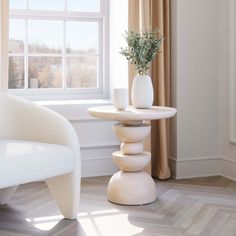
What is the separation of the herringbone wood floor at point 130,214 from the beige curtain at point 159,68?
12.8 inches

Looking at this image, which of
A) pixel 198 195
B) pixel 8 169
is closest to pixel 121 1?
pixel 198 195

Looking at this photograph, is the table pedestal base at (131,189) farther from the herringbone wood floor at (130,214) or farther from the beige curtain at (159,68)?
the beige curtain at (159,68)

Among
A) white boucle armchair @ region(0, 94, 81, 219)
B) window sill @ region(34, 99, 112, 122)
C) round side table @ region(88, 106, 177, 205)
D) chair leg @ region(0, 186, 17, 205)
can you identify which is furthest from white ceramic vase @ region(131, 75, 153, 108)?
chair leg @ region(0, 186, 17, 205)

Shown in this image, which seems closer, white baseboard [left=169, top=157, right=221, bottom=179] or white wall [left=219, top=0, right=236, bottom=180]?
white wall [left=219, top=0, right=236, bottom=180]

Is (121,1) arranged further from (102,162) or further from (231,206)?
(231,206)

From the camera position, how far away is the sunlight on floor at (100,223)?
88.7 inches

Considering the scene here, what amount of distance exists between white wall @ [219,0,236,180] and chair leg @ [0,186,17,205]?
1.76m

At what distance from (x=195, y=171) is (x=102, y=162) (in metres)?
0.79

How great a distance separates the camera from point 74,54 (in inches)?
151

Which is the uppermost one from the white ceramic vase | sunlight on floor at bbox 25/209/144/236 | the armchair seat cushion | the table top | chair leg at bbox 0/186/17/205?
the white ceramic vase

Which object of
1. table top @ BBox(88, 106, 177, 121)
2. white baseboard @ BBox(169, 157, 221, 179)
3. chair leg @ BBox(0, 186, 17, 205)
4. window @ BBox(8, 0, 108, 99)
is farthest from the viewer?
window @ BBox(8, 0, 108, 99)

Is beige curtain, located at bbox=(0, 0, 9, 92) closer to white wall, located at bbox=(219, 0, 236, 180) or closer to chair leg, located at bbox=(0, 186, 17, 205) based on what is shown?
chair leg, located at bbox=(0, 186, 17, 205)

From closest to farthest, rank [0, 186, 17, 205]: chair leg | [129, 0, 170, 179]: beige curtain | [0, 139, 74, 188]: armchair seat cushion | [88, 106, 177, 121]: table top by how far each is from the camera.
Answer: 1. [0, 139, 74, 188]: armchair seat cushion
2. [88, 106, 177, 121]: table top
3. [0, 186, 17, 205]: chair leg
4. [129, 0, 170, 179]: beige curtain

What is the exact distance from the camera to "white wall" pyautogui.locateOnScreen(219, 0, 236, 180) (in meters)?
3.36
